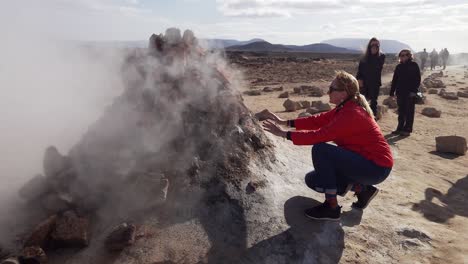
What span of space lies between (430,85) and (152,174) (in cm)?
1642

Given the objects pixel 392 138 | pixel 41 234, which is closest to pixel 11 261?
pixel 41 234

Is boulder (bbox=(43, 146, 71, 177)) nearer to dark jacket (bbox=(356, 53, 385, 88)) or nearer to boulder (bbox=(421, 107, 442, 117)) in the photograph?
dark jacket (bbox=(356, 53, 385, 88))

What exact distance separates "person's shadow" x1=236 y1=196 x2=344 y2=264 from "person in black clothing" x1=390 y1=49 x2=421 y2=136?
15.1 ft

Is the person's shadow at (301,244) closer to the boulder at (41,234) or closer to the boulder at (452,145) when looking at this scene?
the boulder at (41,234)

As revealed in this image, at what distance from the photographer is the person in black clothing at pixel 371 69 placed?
256 inches

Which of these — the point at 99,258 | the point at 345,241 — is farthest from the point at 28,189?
the point at 345,241

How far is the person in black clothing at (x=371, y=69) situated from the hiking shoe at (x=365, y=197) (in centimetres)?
360

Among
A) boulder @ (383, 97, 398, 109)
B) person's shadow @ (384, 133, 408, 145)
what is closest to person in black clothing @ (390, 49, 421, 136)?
person's shadow @ (384, 133, 408, 145)

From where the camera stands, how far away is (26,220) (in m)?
3.07

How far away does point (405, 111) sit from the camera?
733cm

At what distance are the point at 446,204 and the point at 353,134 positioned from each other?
83.5 inches

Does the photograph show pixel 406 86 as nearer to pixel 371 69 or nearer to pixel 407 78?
pixel 407 78

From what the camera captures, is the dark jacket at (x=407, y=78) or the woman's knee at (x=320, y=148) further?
the dark jacket at (x=407, y=78)

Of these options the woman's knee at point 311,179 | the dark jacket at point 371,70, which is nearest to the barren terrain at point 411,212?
the woman's knee at point 311,179
